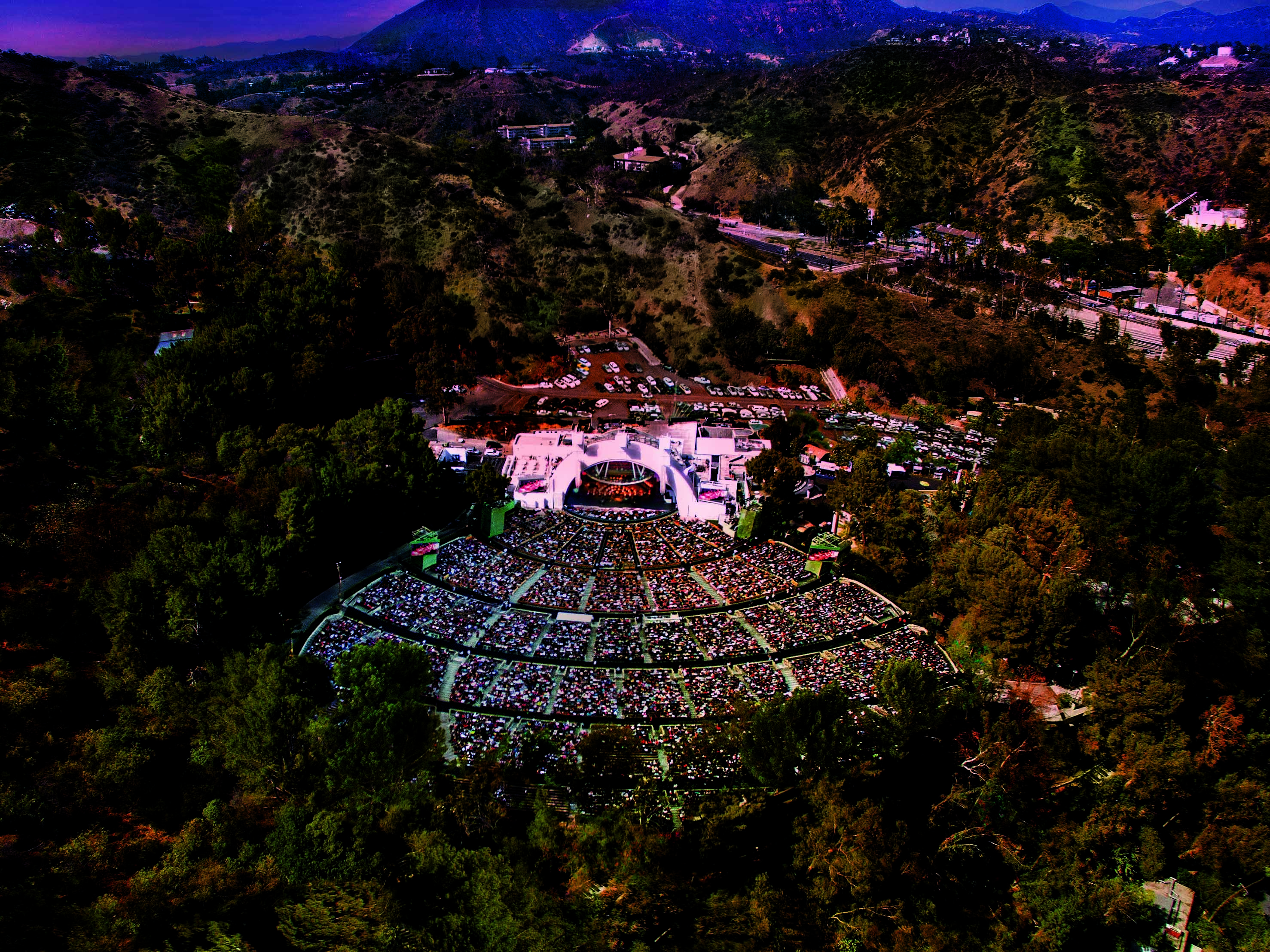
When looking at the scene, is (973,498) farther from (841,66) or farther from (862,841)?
(841,66)

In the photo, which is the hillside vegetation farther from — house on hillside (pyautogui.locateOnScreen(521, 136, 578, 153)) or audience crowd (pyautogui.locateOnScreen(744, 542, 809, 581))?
house on hillside (pyautogui.locateOnScreen(521, 136, 578, 153))

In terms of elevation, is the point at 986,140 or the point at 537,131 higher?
the point at 537,131

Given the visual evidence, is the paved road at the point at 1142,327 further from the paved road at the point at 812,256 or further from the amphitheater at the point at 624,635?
the amphitheater at the point at 624,635

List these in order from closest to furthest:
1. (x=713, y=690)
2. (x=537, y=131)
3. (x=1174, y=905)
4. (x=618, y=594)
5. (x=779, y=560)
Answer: (x=1174, y=905)
(x=713, y=690)
(x=618, y=594)
(x=779, y=560)
(x=537, y=131)

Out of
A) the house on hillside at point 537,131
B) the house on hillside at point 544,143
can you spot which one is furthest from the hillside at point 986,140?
the house on hillside at point 544,143

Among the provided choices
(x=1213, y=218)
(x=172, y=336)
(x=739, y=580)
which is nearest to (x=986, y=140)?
(x=1213, y=218)

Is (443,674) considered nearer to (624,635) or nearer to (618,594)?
(624,635)

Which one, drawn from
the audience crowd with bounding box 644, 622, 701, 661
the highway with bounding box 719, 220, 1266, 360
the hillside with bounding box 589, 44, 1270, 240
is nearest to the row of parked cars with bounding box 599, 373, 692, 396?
the highway with bounding box 719, 220, 1266, 360
